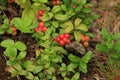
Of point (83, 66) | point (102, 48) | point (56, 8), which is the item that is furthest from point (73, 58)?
point (56, 8)

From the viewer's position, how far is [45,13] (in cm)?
399

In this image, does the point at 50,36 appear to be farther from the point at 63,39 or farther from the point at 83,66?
the point at 83,66

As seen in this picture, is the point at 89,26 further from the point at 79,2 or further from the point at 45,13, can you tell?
the point at 45,13

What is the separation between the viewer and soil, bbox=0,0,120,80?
3821 mm

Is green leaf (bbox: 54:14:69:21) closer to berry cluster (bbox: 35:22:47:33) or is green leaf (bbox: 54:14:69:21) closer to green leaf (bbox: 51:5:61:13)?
green leaf (bbox: 51:5:61:13)

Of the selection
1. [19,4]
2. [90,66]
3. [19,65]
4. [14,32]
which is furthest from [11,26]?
[90,66]

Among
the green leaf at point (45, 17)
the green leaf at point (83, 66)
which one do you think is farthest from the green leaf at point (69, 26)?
the green leaf at point (83, 66)

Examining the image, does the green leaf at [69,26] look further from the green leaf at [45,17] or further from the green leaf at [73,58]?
the green leaf at [73,58]

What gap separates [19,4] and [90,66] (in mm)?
1241

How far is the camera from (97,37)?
13.8 feet

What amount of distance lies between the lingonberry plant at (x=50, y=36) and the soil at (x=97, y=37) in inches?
4.2

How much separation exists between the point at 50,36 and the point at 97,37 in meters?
0.70

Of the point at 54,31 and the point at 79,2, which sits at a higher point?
the point at 79,2

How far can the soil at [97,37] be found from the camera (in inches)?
150
